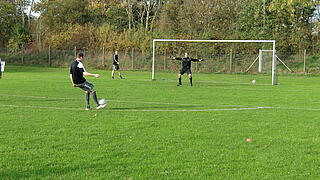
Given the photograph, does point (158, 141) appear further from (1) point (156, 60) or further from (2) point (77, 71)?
(1) point (156, 60)

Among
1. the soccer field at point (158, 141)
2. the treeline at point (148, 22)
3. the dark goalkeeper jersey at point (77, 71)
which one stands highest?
the treeline at point (148, 22)

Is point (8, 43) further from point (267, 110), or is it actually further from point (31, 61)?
point (267, 110)

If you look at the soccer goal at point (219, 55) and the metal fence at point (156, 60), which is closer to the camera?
the soccer goal at point (219, 55)

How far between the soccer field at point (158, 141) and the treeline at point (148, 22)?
98.0ft

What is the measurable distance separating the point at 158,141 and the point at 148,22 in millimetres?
46090

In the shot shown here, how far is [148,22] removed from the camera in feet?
174

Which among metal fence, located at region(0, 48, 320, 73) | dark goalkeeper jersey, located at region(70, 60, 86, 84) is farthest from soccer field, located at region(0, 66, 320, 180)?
metal fence, located at region(0, 48, 320, 73)

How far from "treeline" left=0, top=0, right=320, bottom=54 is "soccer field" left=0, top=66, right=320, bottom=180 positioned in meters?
29.9

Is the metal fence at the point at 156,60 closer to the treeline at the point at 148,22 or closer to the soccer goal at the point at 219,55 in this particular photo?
the soccer goal at the point at 219,55

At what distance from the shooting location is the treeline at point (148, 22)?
4231 cm

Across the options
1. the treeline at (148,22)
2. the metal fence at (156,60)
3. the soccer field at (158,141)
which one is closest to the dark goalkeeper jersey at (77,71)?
the soccer field at (158,141)

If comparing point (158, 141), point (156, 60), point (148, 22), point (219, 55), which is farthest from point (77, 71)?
point (148, 22)

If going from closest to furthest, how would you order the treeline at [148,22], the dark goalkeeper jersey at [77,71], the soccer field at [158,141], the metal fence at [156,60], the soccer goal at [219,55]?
the soccer field at [158,141], the dark goalkeeper jersey at [77,71], the soccer goal at [219,55], the metal fence at [156,60], the treeline at [148,22]

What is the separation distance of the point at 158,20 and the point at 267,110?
38.2m
